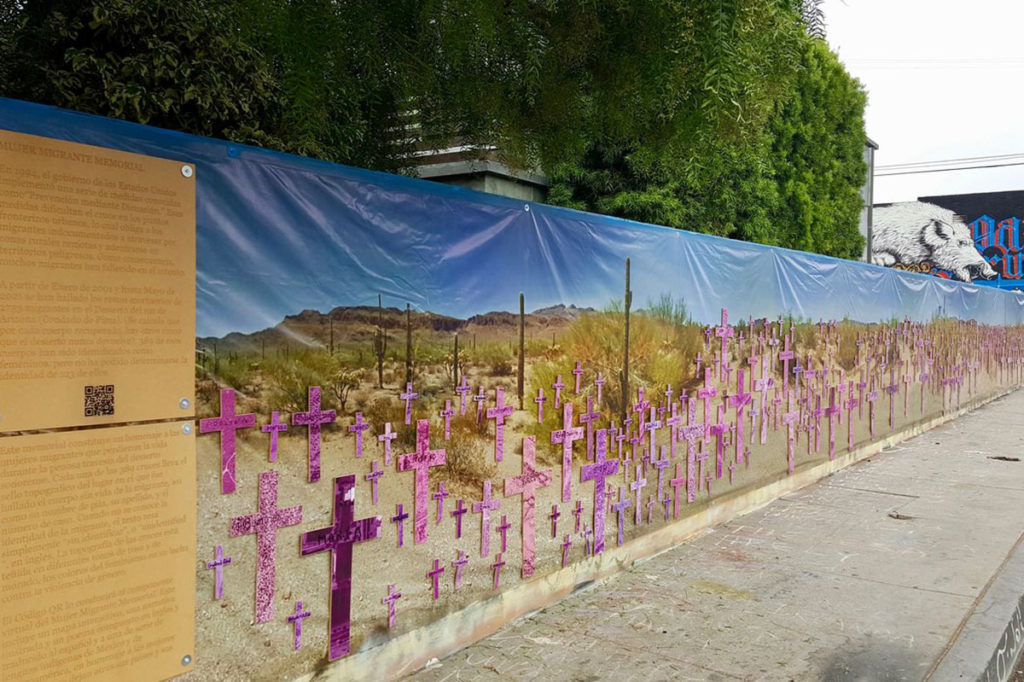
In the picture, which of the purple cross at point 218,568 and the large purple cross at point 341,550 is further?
the large purple cross at point 341,550

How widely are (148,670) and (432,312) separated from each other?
2.00 metres

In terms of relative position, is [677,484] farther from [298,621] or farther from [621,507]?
[298,621]

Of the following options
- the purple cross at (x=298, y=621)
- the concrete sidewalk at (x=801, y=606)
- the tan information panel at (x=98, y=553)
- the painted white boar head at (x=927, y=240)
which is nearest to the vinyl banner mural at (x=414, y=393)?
the purple cross at (x=298, y=621)

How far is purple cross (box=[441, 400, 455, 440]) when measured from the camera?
4211 mm

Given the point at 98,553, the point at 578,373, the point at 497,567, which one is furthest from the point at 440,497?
the point at 98,553

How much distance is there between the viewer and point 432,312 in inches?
162

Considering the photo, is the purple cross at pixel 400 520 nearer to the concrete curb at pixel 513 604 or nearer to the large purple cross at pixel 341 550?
the large purple cross at pixel 341 550

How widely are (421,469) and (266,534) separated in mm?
938

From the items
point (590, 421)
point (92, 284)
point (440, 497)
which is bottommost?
point (440, 497)

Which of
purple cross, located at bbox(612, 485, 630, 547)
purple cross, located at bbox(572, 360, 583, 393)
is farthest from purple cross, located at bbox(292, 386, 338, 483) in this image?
purple cross, located at bbox(612, 485, 630, 547)

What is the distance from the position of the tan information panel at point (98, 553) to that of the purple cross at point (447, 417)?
1456mm

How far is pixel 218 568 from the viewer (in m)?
3.11

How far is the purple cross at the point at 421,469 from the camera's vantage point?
400 centimetres

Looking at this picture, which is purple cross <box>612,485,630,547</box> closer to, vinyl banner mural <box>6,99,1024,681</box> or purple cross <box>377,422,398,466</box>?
vinyl banner mural <box>6,99,1024,681</box>
